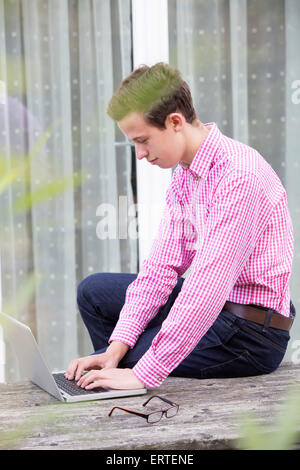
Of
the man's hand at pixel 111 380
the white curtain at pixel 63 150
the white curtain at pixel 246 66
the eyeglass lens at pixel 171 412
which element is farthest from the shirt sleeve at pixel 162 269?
the white curtain at pixel 246 66

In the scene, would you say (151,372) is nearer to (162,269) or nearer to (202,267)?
(202,267)

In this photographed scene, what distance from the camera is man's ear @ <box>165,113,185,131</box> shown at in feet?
4.21

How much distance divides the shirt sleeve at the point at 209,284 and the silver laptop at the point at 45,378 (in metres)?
0.08

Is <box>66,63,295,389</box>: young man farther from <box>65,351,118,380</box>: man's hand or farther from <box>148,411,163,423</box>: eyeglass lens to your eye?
<box>148,411,163,423</box>: eyeglass lens

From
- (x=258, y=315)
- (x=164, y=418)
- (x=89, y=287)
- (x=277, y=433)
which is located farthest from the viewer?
(x=89, y=287)

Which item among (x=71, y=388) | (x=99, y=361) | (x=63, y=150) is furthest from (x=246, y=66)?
(x=71, y=388)

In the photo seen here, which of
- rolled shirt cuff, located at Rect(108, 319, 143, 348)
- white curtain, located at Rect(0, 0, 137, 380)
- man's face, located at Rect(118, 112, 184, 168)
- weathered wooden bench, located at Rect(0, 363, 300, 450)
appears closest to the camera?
weathered wooden bench, located at Rect(0, 363, 300, 450)

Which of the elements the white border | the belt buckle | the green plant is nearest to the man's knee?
the belt buckle

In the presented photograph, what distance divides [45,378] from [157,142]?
550 millimetres

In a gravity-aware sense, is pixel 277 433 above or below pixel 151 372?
above

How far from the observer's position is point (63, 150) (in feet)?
6.97

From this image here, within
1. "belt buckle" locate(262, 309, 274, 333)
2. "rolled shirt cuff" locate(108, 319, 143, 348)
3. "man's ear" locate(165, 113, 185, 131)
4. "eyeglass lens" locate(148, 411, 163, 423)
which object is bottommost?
"eyeglass lens" locate(148, 411, 163, 423)

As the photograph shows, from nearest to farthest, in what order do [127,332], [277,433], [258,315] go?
[277,433] < [258,315] < [127,332]

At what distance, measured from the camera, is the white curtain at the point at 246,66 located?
2121 mm
